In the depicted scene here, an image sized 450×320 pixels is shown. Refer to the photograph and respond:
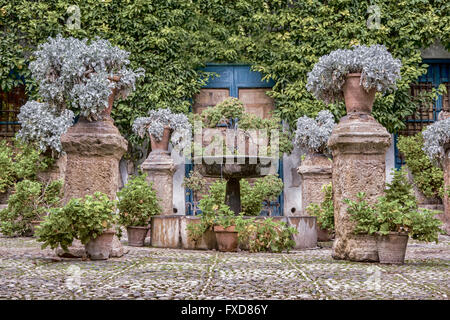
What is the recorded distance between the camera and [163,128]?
8258 millimetres

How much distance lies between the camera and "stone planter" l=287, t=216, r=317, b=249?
6.42 m

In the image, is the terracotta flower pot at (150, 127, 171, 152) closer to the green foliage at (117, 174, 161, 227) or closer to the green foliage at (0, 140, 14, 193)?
the green foliage at (117, 174, 161, 227)

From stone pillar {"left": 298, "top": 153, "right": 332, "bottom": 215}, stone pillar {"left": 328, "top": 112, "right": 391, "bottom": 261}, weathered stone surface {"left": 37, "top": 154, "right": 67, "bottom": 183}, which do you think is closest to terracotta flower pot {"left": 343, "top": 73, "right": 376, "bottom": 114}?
stone pillar {"left": 328, "top": 112, "right": 391, "bottom": 261}

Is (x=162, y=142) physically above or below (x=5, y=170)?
above

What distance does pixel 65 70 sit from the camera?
516 centimetres

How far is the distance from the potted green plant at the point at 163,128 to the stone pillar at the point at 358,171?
12.7 ft

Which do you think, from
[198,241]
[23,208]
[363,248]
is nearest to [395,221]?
[363,248]

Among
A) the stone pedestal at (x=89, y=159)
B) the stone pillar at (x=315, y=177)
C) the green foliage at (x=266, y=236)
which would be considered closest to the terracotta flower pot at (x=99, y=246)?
the stone pedestal at (x=89, y=159)

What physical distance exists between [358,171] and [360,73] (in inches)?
39.2

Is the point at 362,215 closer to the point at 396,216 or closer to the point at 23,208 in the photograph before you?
the point at 396,216

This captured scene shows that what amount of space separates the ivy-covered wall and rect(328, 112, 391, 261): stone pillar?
6.40 metres

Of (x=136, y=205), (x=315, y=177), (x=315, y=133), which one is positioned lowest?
(x=136, y=205)

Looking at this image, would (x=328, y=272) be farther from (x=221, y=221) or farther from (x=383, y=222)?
(x=221, y=221)
